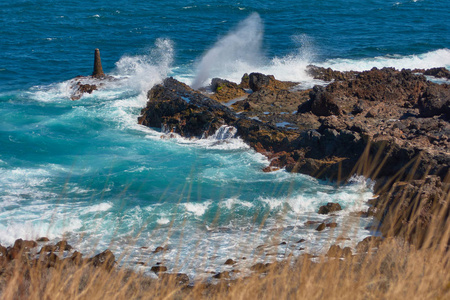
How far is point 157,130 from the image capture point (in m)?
17.8

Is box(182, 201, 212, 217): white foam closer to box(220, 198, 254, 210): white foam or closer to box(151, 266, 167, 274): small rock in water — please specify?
box(220, 198, 254, 210): white foam

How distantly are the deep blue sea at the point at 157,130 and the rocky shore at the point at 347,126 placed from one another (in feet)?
1.91

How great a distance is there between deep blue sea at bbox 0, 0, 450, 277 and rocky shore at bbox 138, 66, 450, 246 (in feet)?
1.91

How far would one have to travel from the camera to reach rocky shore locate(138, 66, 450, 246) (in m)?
10.3

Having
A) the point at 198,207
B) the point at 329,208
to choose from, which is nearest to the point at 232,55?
the point at 198,207

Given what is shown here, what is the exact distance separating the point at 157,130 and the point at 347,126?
7432mm

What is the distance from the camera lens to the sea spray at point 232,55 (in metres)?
24.8

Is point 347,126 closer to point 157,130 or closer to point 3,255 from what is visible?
point 157,130

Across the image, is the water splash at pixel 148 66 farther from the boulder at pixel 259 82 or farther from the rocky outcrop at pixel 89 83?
the boulder at pixel 259 82

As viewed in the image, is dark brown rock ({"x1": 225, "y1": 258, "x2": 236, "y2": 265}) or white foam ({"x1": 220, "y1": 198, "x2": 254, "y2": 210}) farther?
white foam ({"x1": 220, "y1": 198, "x2": 254, "y2": 210})

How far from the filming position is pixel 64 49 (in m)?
31.4

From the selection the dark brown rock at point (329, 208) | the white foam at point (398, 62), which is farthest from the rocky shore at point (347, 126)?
the white foam at point (398, 62)

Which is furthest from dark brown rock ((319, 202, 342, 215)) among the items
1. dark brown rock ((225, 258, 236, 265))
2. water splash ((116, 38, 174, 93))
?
water splash ((116, 38, 174, 93))

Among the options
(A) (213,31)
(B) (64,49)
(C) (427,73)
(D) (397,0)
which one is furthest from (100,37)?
(D) (397,0)
